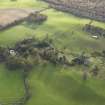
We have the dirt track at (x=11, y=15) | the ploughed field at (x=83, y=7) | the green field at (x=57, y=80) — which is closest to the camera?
the green field at (x=57, y=80)

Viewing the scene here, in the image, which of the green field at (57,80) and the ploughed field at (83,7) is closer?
the green field at (57,80)

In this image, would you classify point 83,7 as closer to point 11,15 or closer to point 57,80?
point 11,15

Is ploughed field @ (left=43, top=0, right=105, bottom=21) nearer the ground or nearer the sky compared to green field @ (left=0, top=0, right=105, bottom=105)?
nearer the sky

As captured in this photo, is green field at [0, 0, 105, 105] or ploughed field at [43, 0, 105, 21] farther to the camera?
ploughed field at [43, 0, 105, 21]

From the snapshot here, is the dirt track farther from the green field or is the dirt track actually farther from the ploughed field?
the ploughed field

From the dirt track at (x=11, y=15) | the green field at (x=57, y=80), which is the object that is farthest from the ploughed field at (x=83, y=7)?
the green field at (x=57, y=80)

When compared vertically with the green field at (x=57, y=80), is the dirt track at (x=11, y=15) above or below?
above

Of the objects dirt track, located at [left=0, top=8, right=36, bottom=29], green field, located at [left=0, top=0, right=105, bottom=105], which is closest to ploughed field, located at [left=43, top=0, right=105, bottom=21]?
dirt track, located at [left=0, top=8, right=36, bottom=29]

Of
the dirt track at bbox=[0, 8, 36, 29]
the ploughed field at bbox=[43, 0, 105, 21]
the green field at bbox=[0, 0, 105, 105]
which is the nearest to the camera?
the green field at bbox=[0, 0, 105, 105]

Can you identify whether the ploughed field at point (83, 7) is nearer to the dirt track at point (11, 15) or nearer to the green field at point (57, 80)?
the dirt track at point (11, 15)

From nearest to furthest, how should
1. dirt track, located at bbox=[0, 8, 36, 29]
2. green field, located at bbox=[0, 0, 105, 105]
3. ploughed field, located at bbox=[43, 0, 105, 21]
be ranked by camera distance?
green field, located at bbox=[0, 0, 105, 105] → dirt track, located at bbox=[0, 8, 36, 29] → ploughed field, located at bbox=[43, 0, 105, 21]

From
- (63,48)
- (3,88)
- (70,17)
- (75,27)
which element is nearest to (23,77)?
(3,88)
